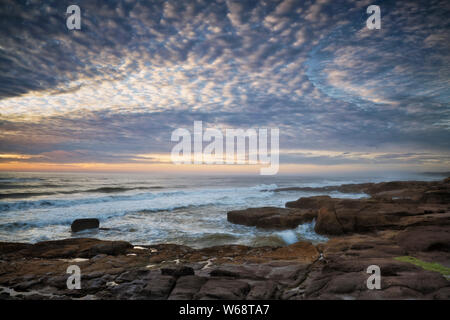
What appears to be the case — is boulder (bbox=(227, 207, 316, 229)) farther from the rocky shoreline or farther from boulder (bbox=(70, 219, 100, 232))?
boulder (bbox=(70, 219, 100, 232))

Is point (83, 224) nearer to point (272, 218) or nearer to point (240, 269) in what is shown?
point (272, 218)

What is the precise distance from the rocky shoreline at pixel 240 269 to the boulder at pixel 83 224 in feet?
14.8

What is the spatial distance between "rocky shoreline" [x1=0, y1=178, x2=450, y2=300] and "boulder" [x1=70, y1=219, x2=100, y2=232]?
4.51 m

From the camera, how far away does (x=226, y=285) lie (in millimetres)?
4832

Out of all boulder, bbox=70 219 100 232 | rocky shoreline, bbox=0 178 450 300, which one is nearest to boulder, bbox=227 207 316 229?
rocky shoreline, bbox=0 178 450 300

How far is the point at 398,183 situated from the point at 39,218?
3814 cm

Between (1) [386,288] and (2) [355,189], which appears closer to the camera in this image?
(1) [386,288]

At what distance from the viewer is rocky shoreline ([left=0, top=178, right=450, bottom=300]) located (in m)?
4.50

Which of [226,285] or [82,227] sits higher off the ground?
[226,285]

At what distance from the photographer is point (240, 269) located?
5836 mm

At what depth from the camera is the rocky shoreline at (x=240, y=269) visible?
4.50 m

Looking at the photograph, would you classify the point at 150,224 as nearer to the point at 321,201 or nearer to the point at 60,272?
the point at 60,272
